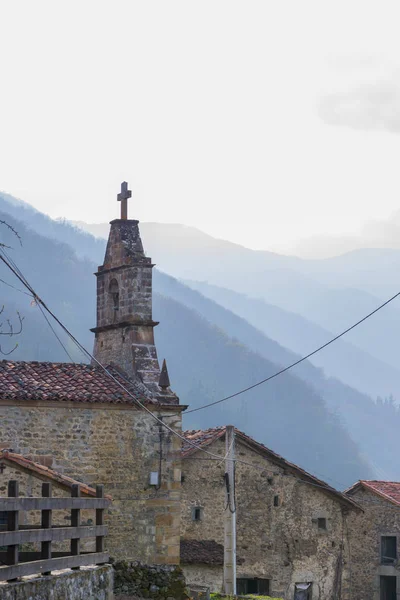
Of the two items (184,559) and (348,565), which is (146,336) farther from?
(348,565)

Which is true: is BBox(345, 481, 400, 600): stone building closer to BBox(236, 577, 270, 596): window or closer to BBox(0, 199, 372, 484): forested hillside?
BBox(236, 577, 270, 596): window

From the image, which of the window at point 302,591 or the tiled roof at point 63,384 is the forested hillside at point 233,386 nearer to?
the window at point 302,591

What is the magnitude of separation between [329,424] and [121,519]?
152 meters

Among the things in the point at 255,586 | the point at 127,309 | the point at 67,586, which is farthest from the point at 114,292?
the point at 67,586

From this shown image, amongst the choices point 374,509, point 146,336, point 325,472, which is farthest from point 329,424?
point 146,336

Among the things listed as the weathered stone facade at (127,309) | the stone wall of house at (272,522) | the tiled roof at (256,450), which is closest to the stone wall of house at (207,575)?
the stone wall of house at (272,522)

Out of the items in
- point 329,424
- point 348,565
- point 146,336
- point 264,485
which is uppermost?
point 329,424

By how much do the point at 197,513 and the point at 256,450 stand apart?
2788 millimetres

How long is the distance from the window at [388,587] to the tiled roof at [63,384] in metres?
15.4

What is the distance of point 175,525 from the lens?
1065 inches

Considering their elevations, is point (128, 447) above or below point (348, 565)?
above

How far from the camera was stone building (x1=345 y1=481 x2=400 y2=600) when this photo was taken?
127 ft

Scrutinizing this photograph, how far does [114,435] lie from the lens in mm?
26641

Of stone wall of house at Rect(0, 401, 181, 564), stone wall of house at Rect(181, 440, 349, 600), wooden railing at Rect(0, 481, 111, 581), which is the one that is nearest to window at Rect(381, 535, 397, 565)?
stone wall of house at Rect(181, 440, 349, 600)
